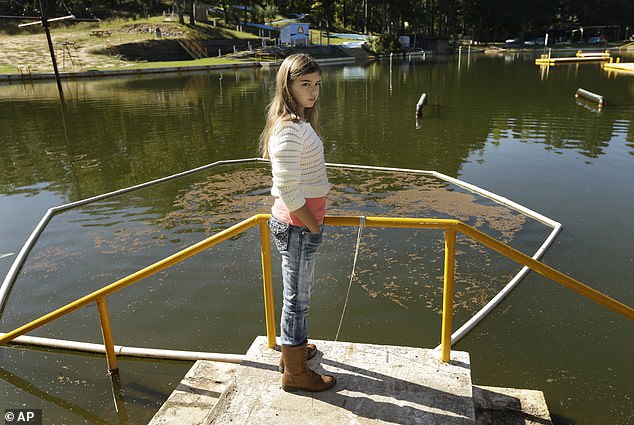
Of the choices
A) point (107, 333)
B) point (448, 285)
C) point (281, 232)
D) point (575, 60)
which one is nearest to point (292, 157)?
point (281, 232)

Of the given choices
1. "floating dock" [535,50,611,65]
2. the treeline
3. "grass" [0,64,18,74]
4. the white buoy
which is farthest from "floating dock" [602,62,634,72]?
"grass" [0,64,18,74]

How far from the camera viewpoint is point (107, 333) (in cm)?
398

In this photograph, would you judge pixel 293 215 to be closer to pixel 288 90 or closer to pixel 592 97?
pixel 288 90

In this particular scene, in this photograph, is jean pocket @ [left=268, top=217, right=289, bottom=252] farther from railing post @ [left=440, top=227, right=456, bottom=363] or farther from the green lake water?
the green lake water

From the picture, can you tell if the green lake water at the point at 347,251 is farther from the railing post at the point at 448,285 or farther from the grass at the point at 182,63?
the grass at the point at 182,63

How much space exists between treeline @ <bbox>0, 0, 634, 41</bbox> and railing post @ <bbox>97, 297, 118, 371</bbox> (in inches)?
2921

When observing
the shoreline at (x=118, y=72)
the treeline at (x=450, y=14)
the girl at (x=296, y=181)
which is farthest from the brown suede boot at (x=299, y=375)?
the treeline at (x=450, y=14)

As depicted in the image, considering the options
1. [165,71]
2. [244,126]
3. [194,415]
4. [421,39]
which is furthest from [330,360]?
[421,39]

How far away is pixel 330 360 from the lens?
11.7ft

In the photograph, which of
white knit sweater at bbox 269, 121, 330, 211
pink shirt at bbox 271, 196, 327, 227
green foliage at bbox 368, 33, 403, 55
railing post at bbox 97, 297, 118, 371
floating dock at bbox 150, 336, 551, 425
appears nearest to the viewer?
white knit sweater at bbox 269, 121, 330, 211

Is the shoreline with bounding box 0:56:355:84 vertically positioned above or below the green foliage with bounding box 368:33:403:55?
below

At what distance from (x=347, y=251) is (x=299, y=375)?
398 cm

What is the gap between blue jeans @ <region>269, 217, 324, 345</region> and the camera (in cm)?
285

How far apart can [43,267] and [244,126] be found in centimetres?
1210
